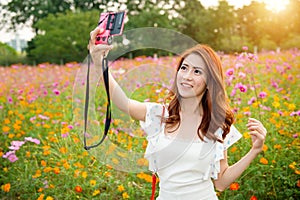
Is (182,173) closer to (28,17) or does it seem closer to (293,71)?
(293,71)

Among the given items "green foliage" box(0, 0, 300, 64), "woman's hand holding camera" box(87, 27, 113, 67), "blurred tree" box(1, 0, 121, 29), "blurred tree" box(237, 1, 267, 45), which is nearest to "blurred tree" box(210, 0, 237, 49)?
"green foliage" box(0, 0, 300, 64)

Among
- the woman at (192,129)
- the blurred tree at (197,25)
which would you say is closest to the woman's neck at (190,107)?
the woman at (192,129)

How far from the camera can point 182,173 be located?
1412 mm

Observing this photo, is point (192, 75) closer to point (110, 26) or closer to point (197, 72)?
point (197, 72)

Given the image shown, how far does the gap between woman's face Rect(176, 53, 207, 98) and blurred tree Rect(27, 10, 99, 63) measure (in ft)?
31.5

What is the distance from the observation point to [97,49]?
1149 mm

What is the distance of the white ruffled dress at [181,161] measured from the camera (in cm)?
139

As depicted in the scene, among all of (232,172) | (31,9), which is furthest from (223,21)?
(232,172)

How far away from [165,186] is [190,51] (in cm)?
47

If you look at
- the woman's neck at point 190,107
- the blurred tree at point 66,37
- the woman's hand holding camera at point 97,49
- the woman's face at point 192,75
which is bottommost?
the blurred tree at point 66,37

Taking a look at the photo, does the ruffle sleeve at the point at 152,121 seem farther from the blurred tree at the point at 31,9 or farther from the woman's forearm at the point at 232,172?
the blurred tree at the point at 31,9

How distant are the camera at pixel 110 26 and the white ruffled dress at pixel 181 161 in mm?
394

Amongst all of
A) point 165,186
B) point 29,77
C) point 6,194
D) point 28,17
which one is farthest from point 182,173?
point 28,17

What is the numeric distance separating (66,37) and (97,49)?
11.6 m
